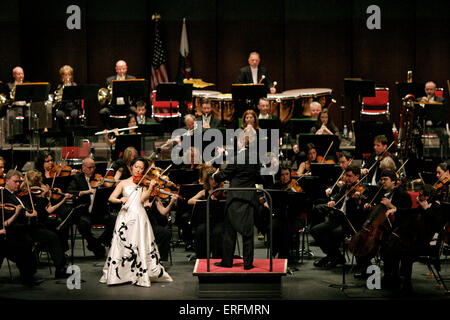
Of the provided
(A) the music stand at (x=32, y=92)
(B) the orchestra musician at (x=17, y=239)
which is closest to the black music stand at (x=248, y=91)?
(A) the music stand at (x=32, y=92)

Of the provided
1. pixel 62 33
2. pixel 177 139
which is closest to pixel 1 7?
pixel 62 33

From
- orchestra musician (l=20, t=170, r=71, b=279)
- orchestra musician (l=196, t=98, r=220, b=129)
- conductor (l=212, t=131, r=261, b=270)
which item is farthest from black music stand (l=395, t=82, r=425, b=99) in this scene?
orchestra musician (l=20, t=170, r=71, b=279)

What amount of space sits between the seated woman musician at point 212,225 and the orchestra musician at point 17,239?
1.72 meters

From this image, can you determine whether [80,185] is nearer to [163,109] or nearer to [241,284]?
[241,284]

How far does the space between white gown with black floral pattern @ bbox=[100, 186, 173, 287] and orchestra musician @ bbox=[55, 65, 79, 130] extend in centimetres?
444

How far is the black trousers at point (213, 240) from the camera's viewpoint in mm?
7926

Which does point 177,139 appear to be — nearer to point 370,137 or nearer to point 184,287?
point 370,137

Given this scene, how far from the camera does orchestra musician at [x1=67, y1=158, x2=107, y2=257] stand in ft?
27.8

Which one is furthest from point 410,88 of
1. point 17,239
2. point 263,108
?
point 17,239

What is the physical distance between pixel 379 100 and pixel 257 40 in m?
3.08

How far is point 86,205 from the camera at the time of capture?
27.9 ft

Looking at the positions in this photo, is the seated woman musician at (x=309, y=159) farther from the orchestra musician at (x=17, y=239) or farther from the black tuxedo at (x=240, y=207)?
the orchestra musician at (x=17, y=239)

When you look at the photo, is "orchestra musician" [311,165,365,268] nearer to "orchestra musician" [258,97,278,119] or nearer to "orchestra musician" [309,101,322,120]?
"orchestra musician" [258,97,278,119]

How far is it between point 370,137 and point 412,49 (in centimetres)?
504
